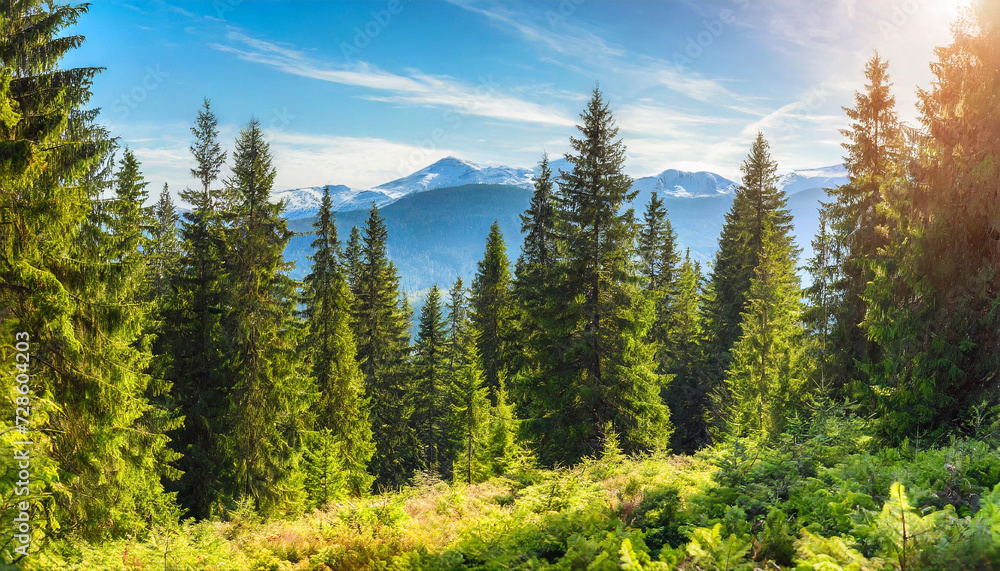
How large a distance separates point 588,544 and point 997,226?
389 inches

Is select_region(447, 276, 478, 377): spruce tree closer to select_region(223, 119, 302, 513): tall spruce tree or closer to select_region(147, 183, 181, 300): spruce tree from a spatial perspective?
select_region(223, 119, 302, 513): tall spruce tree

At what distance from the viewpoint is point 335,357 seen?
24.3 m

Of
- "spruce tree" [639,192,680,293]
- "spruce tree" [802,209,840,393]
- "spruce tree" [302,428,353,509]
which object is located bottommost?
"spruce tree" [302,428,353,509]

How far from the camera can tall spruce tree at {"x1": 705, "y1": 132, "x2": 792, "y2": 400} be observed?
92.7 feet

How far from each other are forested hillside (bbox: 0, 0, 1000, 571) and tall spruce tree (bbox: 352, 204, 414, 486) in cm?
588

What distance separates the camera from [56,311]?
27.0 ft

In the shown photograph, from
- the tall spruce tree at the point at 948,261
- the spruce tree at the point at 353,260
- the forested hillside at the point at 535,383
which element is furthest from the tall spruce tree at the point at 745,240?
the spruce tree at the point at 353,260

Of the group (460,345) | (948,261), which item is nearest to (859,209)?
(948,261)

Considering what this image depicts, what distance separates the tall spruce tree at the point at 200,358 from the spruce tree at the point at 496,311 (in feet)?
45.2

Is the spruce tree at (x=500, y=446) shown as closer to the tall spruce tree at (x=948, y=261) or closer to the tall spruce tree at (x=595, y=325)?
the tall spruce tree at (x=595, y=325)

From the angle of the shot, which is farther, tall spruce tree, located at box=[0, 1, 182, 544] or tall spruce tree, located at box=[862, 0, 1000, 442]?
tall spruce tree, located at box=[862, 0, 1000, 442]

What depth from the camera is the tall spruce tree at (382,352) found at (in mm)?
31234

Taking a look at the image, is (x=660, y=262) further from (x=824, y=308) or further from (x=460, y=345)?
(x=824, y=308)

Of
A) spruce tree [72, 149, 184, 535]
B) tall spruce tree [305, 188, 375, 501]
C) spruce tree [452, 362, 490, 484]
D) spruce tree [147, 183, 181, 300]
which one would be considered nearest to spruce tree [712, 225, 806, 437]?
spruce tree [452, 362, 490, 484]
